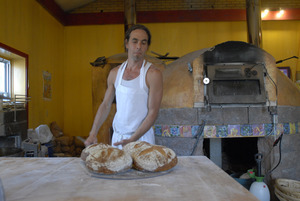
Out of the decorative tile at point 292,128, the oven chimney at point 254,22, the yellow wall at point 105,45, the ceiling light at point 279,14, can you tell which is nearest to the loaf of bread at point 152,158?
the decorative tile at point 292,128

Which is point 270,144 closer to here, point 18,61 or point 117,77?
point 117,77

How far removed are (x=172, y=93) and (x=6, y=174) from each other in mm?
2519

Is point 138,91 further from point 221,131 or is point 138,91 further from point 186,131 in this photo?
point 221,131

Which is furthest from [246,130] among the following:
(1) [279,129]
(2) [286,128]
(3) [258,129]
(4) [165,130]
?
(4) [165,130]

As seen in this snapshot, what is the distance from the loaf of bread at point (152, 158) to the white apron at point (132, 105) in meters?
0.60

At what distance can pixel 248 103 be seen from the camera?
3154 millimetres

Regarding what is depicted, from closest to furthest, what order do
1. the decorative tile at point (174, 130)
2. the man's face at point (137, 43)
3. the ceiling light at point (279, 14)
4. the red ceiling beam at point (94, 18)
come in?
1. the man's face at point (137, 43)
2. the decorative tile at point (174, 130)
3. the ceiling light at point (279, 14)
4. the red ceiling beam at point (94, 18)

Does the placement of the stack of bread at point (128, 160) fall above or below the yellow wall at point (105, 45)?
below

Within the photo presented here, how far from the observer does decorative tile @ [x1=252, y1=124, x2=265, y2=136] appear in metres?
3.18

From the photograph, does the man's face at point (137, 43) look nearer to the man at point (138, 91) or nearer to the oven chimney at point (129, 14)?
the man at point (138, 91)

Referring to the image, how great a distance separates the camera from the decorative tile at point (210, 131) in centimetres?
315

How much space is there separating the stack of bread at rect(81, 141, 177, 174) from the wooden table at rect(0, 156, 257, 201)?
0.04 metres

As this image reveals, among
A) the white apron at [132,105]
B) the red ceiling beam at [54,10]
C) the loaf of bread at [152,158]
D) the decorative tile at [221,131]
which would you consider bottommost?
the decorative tile at [221,131]

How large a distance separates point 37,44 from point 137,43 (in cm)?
415
